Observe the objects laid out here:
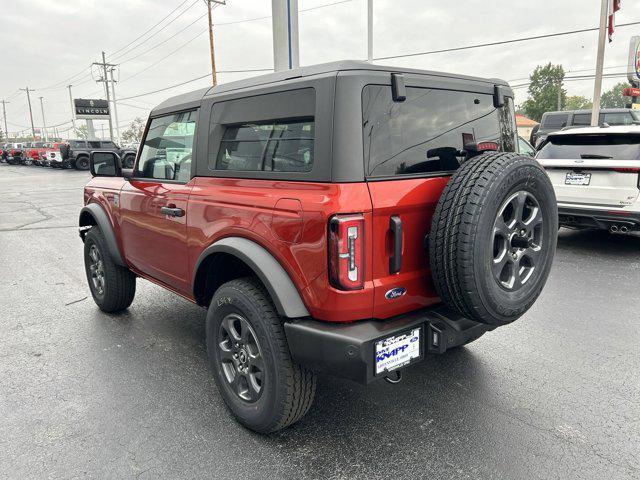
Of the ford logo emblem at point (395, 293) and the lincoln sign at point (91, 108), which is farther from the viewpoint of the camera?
the lincoln sign at point (91, 108)

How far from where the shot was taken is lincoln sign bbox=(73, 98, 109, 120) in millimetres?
50500

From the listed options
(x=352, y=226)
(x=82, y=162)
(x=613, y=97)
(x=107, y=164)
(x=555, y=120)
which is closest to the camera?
(x=352, y=226)

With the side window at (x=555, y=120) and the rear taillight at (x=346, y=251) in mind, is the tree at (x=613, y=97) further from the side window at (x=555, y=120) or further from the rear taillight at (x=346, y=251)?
the rear taillight at (x=346, y=251)

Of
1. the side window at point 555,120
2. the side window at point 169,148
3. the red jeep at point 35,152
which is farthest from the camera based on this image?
the red jeep at point 35,152

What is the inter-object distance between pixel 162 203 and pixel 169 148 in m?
0.44

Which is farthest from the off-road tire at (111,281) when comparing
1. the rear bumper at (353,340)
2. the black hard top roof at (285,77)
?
the rear bumper at (353,340)

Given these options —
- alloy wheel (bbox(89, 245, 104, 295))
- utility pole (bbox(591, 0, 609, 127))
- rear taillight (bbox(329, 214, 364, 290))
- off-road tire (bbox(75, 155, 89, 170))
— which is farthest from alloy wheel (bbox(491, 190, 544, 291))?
off-road tire (bbox(75, 155, 89, 170))

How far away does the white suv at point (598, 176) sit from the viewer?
5719 mm

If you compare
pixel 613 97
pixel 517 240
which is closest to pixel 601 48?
pixel 517 240

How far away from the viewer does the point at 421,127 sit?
244 centimetres

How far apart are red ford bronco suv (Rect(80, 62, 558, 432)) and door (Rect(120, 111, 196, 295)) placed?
214 mm

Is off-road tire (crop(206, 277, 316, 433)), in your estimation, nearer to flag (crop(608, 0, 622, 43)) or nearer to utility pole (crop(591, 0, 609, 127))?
utility pole (crop(591, 0, 609, 127))

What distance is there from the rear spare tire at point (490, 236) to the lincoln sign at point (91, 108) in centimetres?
5633

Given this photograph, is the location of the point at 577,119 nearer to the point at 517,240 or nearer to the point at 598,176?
the point at 598,176
